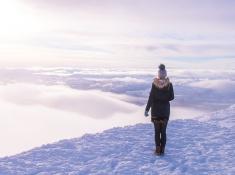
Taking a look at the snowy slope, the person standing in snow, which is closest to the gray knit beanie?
Result: the person standing in snow

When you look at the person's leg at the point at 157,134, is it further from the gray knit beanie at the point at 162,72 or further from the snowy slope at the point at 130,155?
the gray knit beanie at the point at 162,72

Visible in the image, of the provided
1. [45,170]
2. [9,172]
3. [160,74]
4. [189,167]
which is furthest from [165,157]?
[9,172]

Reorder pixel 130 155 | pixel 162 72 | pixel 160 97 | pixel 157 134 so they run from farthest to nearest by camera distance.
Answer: pixel 130 155 → pixel 157 134 → pixel 160 97 → pixel 162 72

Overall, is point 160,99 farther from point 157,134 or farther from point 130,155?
point 130,155

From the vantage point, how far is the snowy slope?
14.3 meters

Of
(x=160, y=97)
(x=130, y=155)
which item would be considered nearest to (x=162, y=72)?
(x=160, y=97)

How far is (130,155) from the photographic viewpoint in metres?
15.7

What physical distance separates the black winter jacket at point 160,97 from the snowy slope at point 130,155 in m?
1.57

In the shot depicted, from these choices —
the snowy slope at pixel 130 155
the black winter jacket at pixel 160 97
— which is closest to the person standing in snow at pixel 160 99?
the black winter jacket at pixel 160 97

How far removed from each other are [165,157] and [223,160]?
192 cm

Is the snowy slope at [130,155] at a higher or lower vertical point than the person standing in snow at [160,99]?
lower

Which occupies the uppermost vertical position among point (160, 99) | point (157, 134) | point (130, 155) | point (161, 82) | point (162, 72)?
point (162, 72)

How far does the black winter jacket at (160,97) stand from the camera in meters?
15.0

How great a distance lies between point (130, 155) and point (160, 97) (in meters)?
2.32
